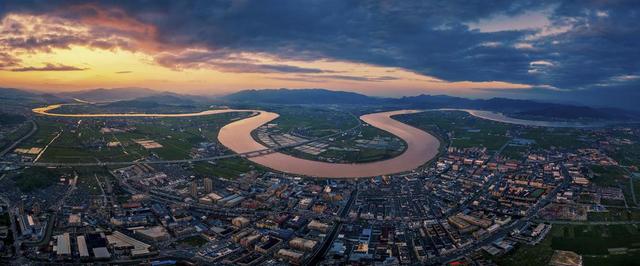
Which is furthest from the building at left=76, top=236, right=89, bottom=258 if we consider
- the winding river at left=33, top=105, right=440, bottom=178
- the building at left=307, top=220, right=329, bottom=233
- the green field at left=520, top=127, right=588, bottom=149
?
the green field at left=520, top=127, right=588, bottom=149

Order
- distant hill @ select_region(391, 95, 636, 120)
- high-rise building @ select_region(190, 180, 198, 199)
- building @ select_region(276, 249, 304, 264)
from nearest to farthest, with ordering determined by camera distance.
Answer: building @ select_region(276, 249, 304, 264) → high-rise building @ select_region(190, 180, 198, 199) → distant hill @ select_region(391, 95, 636, 120)

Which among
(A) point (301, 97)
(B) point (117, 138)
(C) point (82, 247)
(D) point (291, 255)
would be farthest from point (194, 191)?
(A) point (301, 97)

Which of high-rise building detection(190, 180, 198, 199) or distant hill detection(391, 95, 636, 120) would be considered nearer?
high-rise building detection(190, 180, 198, 199)

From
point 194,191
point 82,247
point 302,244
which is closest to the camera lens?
point 82,247

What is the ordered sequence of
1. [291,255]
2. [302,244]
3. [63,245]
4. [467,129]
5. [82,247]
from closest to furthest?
1. [291,255]
2. [82,247]
3. [63,245]
4. [302,244]
5. [467,129]

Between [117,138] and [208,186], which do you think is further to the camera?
[117,138]

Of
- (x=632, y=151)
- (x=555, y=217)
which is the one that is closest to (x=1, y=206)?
(x=555, y=217)

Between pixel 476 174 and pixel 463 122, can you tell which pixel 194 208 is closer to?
pixel 476 174

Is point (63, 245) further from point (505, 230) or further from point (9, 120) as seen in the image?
point (9, 120)

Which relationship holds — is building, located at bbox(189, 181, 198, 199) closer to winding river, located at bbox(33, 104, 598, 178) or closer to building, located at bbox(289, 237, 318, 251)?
winding river, located at bbox(33, 104, 598, 178)
